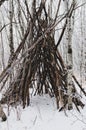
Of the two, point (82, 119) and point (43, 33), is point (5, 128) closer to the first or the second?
point (82, 119)

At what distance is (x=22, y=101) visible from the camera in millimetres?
6125

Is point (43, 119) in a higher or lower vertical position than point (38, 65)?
lower

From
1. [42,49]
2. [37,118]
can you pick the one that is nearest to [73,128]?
[37,118]

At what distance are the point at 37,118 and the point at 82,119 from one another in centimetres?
83

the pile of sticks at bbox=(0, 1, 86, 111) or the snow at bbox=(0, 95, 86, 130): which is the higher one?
the pile of sticks at bbox=(0, 1, 86, 111)

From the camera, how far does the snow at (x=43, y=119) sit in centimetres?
495

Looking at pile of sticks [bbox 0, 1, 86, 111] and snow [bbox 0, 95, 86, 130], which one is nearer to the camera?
snow [bbox 0, 95, 86, 130]

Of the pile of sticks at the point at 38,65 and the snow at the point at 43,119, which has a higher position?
the pile of sticks at the point at 38,65

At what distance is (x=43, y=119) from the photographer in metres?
5.25

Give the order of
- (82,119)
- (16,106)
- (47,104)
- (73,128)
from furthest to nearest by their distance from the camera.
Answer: (47,104), (16,106), (82,119), (73,128)

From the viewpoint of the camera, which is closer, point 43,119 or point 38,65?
point 43,119

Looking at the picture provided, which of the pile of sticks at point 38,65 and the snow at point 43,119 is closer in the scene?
the snow at point 43,119

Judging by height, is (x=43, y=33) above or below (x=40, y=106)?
above

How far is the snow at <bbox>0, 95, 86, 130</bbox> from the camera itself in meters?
4.95
